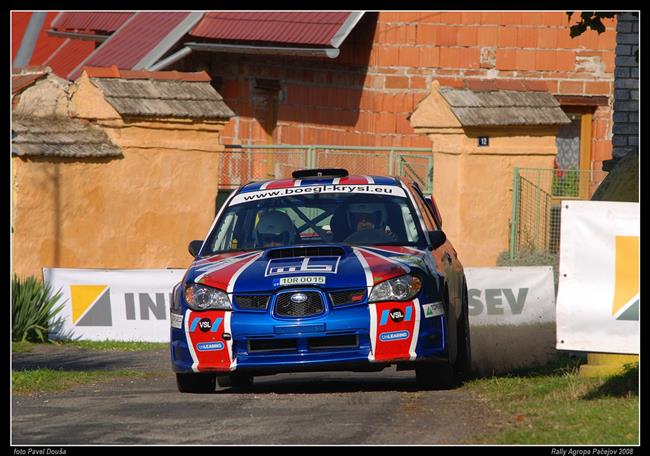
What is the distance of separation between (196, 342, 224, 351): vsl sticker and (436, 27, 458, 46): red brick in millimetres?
16534

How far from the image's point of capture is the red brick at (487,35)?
26.7 metres

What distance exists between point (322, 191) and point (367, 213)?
493 millimetres

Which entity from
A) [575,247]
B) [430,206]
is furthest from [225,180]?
[575,247]

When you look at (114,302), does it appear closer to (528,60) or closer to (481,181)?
(481,181)

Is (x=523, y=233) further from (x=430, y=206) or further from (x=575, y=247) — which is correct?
(x=575, y=247)

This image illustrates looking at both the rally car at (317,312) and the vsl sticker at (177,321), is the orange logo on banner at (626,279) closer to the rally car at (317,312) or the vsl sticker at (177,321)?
the rally car at (317,312)

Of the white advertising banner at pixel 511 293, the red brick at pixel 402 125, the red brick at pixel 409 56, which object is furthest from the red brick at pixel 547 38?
the white advertising banner at pixel 511 293

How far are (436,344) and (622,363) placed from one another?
4.74ft

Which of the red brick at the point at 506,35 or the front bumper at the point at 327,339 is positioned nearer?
the front bumper at the point at 327,339

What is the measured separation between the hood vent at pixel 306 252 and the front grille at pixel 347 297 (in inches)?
22.8

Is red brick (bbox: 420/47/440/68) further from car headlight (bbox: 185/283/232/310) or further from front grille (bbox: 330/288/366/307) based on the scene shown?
front grille (bbox: 330/288/366/307)

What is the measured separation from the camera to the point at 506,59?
26.9 m

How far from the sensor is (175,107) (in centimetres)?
1952

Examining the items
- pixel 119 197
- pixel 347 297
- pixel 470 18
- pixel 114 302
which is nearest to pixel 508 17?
pixel 470 18
